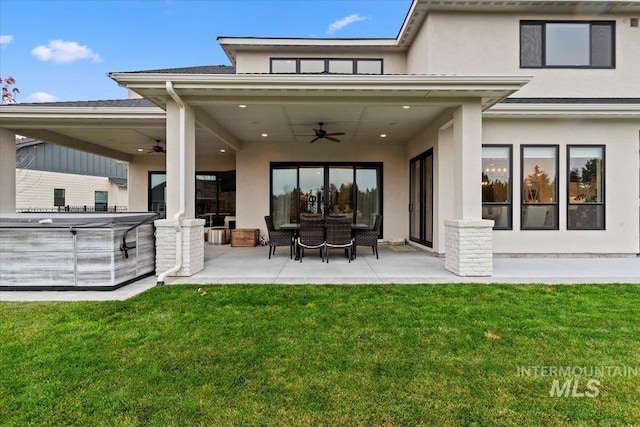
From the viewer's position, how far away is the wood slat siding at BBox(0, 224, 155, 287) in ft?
15.8

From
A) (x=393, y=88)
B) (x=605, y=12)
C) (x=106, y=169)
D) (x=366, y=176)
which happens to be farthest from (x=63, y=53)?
(x=605, y=12)

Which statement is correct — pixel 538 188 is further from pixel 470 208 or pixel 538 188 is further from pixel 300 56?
pixel 300 56

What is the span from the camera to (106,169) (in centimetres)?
2202

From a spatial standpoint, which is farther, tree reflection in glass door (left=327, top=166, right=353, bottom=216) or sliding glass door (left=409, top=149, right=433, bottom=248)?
tree reflection in glass door (left=327, top=166, right=353, bottom=216)

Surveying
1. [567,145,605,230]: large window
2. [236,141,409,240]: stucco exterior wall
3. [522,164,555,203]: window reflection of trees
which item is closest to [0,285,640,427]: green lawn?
[522,164,555,203]: window reflection of trees

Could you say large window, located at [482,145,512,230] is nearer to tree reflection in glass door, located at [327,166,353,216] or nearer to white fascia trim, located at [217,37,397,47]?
tree reflection in glass door, located at [327,166,353,216]

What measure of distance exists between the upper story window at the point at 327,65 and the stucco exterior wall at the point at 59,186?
568 inches

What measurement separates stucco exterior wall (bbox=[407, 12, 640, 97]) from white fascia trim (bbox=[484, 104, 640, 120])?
1.42 meters

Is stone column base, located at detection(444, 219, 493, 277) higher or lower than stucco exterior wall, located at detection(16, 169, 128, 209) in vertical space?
lower

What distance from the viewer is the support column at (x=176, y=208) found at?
18.2 feet

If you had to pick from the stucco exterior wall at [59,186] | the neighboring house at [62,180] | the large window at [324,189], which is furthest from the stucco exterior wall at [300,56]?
the stucco exterior wall at [59,186]

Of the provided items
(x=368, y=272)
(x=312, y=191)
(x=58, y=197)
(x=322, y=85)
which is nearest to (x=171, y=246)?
(x=368, y=272)

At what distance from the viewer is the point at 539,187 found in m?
7.65

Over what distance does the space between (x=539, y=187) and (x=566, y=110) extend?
5.63 ft
